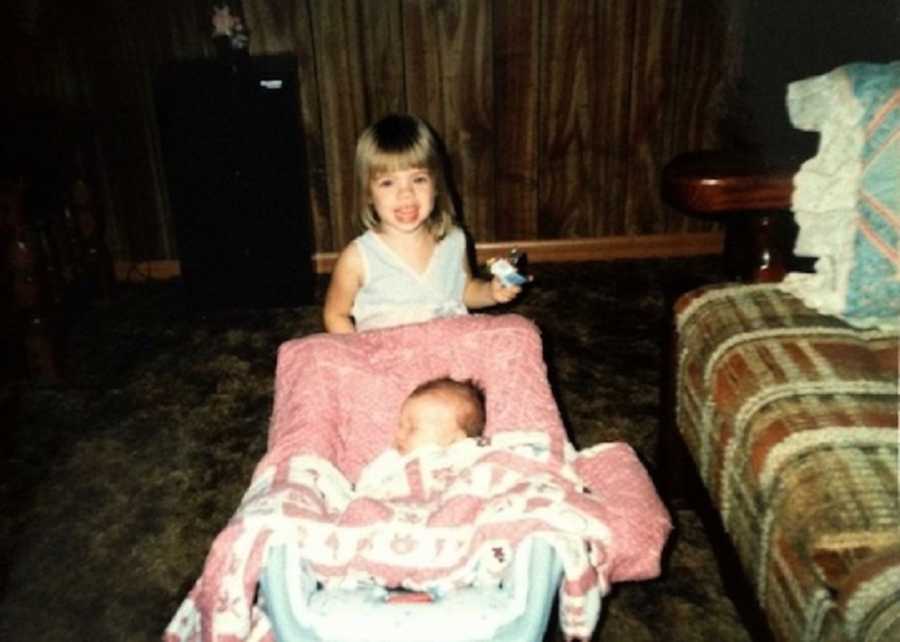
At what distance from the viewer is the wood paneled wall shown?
2.91 m

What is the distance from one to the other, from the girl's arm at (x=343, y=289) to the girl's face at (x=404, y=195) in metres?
0.14

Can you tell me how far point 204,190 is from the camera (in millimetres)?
2762

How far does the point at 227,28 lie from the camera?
→ 109 inches

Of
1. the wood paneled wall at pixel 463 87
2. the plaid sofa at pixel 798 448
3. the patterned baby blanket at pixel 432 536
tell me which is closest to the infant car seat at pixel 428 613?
the patterned baby blanket at pixel 432 536

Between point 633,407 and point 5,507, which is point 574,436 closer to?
point 633,407

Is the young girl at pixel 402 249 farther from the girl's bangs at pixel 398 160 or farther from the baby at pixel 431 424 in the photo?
the baby at pixel 431 424

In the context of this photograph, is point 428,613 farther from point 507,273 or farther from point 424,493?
point 507,273

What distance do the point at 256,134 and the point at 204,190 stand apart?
25cm

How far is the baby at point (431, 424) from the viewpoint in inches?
61.7

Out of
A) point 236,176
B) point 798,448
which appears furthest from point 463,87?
point 798,448

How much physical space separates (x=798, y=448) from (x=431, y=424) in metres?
0.62

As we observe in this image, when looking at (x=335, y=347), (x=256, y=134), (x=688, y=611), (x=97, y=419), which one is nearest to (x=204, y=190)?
(x=256, y=134)

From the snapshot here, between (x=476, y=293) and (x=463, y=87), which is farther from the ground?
(x=463, y=87)

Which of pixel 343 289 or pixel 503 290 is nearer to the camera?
pixel 503 290
